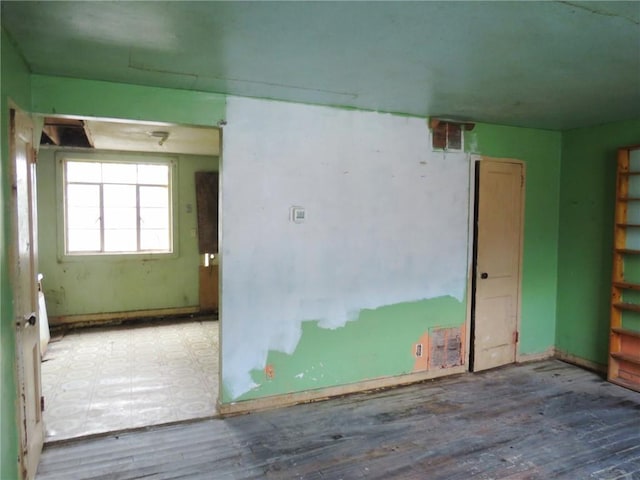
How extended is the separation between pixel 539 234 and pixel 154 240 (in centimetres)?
525

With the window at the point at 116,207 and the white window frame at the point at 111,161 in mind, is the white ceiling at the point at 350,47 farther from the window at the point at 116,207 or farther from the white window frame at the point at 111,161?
the window at the point at 116,207

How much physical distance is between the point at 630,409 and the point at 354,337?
89.5 inches

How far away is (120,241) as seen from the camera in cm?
625

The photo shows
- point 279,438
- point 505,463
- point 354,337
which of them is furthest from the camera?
point 354,337

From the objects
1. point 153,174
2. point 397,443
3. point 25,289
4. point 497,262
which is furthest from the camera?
point 153,174

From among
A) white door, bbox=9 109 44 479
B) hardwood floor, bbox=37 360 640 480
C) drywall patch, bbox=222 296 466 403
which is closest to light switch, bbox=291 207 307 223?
drywall patch, bbox=222 296 466 403

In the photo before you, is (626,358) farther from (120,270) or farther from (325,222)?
(120,270)

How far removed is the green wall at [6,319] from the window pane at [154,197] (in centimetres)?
425

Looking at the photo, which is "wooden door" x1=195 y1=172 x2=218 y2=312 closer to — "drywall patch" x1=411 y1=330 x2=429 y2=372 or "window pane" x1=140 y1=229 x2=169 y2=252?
"window pane" x1=140 y1=229 x2=169 y2=252

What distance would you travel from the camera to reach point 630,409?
11.2 ft

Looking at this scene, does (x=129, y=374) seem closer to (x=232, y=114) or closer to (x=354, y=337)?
(x=354, y=337)

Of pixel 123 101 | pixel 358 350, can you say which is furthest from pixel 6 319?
pixel 358 350

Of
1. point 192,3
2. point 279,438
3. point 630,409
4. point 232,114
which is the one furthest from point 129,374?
point 630,409

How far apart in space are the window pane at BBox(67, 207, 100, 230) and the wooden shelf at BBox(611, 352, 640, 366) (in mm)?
6482
